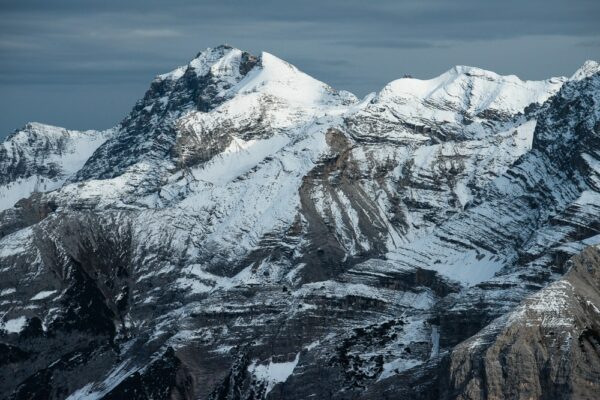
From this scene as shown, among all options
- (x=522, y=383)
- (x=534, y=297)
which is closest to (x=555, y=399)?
(x=522, y=383)

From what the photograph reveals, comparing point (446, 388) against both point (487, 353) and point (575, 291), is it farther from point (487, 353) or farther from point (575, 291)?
point (575, 291)

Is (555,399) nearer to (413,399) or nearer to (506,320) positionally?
(506,320)

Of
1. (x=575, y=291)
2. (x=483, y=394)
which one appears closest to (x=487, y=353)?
(x=483, y=394)

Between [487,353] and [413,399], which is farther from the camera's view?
[413,399]

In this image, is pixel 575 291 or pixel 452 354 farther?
pixel 575 291

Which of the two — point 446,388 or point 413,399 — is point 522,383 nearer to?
point 446,388

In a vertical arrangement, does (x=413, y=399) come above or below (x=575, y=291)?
below

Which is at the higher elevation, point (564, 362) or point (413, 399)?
point (564, 362)

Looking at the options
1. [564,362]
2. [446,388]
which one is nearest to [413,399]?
[446,388]
